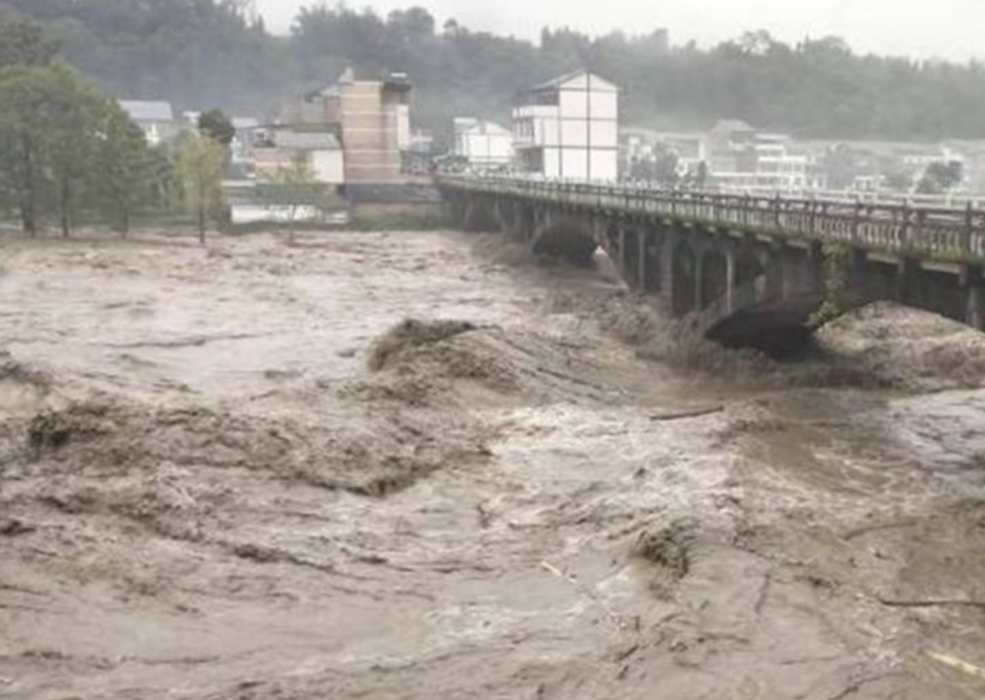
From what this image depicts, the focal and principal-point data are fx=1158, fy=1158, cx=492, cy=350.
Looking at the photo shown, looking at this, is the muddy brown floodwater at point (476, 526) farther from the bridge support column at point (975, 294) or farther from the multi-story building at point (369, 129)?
the multi-story building at point (369, 129)

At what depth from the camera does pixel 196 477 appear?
21.2 m

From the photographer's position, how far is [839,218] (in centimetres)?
2788

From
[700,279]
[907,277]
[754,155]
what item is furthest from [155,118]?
[907,277]

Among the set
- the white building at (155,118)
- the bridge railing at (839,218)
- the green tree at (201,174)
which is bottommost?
the bridge railing at (839,218)

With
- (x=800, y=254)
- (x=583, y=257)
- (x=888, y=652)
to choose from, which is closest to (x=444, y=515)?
(x=888, y=652)

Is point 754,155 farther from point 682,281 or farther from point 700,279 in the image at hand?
point 700,279

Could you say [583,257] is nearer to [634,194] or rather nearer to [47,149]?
[634,194]

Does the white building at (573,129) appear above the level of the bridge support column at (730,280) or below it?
above

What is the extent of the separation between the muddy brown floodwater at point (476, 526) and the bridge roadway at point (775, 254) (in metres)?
2.86

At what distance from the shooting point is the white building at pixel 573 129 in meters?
118

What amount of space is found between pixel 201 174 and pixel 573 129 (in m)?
43.9

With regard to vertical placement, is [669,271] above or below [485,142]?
below

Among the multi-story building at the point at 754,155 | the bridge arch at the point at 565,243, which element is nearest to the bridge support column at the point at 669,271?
the bridge arch at the point at 565,243

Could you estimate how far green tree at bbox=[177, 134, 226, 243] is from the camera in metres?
88.6
